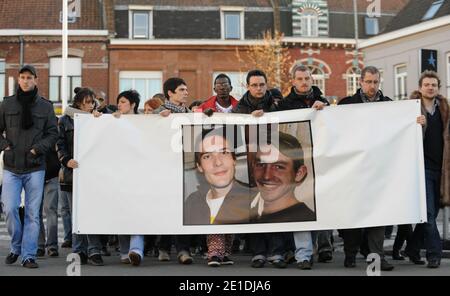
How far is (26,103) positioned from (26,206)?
1.24 metres

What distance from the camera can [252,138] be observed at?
27.4 feet

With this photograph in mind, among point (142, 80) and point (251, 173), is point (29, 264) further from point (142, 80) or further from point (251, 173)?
point (142, 80)

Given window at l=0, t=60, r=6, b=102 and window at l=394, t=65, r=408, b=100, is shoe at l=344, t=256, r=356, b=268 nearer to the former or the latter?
window at l=394, t=65, r=408, b=100

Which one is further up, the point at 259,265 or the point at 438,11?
the point at 438,11

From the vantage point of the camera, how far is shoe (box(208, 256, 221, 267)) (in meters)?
8.20

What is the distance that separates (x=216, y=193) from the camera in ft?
27.2

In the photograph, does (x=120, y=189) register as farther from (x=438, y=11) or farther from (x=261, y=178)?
(x=438, y=11)

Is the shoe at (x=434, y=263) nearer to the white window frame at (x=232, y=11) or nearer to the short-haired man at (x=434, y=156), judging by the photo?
the short-haired man at (x=434, y=156)

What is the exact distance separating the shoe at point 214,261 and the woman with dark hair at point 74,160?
1.37m

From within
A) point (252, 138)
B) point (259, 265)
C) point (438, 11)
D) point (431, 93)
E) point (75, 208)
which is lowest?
point (259, 265)

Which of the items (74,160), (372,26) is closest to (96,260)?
(74,160)

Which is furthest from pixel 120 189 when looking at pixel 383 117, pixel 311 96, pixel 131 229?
pixel 383 117

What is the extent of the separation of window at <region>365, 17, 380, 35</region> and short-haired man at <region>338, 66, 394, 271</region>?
35.9 meters

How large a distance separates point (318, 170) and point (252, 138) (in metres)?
0.86
